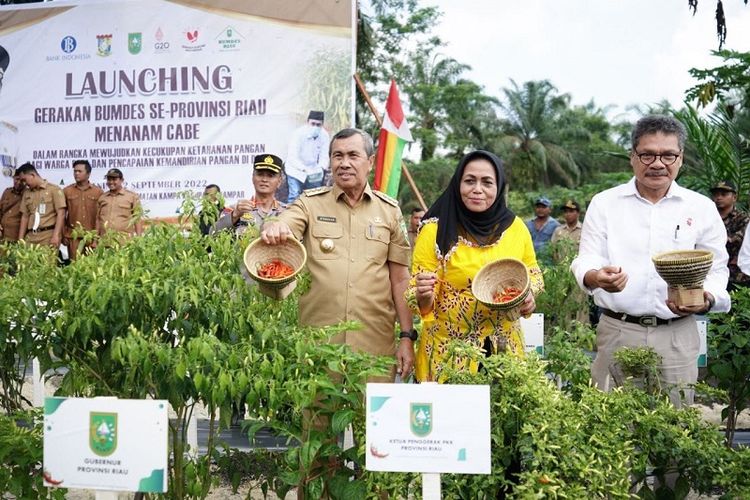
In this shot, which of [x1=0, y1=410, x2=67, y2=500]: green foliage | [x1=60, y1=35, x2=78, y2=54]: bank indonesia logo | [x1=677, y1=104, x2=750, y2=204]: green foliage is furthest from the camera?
[x1=677, y1=104, x2=750, y2=204]: green foliage

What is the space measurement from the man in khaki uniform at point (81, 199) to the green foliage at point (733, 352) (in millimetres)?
7323

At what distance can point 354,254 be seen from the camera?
332cm

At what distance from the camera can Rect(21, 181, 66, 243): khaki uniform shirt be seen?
9.32 meters

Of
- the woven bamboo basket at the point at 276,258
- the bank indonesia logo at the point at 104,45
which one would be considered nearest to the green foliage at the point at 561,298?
the woven bamboo basket at the point at 276,258

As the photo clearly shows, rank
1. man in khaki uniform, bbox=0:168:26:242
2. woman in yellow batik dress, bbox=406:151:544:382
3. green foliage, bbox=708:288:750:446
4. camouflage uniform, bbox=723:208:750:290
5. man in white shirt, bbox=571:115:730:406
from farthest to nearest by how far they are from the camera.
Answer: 1. man in khaki uniform, bbox=0:168:26:242
2. camouflage uniform, bbox=723:208:750:290
3. green foliage, bbox=708:288:750:446
4. man in white shirt, bbox=571:115:730:406
5. woman in yellow batik dress, bbox=406:151:544:382

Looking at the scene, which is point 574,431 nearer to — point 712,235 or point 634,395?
point 634,395

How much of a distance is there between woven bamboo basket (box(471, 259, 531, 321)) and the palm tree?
32572 millimetres

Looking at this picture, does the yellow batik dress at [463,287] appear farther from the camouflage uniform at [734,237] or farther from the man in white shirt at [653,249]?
the camouflage uniform at [734,237]

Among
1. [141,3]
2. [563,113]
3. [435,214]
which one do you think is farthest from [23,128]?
[563,113]

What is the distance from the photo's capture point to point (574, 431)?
7.88 feet

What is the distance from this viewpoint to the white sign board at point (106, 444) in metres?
2.21

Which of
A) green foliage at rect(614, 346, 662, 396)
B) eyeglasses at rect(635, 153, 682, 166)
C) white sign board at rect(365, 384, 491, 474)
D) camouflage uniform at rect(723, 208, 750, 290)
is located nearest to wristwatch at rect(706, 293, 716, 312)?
green foliage at rect(614, 346, 662, 396)

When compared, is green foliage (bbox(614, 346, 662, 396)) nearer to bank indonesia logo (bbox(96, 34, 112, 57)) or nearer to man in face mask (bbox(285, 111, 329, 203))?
man in face mask (bbox(285, 111, 329, 203))

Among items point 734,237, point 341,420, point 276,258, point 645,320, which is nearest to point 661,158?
point 645,320
